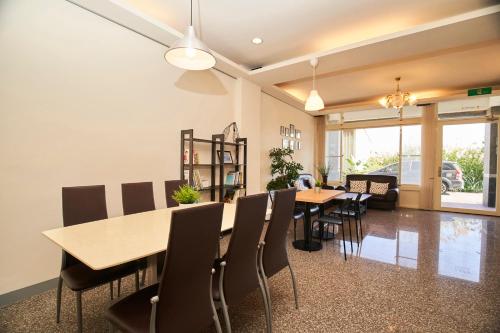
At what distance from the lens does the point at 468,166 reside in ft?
19.6

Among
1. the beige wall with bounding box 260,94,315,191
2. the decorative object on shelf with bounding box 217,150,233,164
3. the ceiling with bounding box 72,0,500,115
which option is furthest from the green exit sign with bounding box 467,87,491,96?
the decorative object on shelf with bounding box 217,150,233,164

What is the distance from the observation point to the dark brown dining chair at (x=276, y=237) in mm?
1804

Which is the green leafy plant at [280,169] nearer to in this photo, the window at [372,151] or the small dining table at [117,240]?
the window at [372,151]

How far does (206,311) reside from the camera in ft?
4.17

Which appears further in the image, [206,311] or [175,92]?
[175,92]

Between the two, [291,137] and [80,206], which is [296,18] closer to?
[80,206]

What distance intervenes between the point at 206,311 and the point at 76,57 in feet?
8.80

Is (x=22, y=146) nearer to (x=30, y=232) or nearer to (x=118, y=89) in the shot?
(x=30, y=232)

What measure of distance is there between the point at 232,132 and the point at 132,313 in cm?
350

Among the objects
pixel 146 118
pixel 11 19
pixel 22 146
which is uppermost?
pixel 11 19

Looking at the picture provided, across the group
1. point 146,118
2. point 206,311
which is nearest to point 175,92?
point 146,118

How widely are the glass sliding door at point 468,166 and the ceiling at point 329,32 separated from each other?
1.67 m

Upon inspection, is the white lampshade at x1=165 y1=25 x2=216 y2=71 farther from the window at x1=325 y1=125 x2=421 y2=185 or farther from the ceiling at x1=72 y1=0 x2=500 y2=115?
the window at x1=325 y1=125 x2=421 y2=185

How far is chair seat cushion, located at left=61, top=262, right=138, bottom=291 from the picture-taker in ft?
5.14
